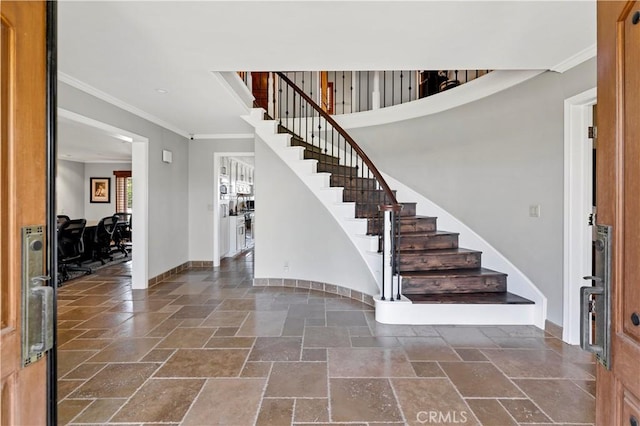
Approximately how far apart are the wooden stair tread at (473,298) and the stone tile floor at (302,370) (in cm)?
26

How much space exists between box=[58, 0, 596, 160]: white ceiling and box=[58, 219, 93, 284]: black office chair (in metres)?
3.30

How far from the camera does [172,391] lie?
82.7 inches

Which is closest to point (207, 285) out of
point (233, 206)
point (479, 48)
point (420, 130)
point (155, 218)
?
point (155, 218)

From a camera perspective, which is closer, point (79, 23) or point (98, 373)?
point (79, 23)

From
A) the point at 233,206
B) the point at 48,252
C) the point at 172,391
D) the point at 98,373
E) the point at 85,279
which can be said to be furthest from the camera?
the point at 233,206

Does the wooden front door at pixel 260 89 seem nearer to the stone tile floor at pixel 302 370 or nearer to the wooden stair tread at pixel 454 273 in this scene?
the stone tile floor at pixel 302 370

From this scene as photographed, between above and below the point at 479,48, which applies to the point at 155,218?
below

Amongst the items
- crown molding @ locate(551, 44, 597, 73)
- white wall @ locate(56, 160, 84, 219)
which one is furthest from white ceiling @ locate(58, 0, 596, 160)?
white wall @ locate(56, 160, 84, 219)

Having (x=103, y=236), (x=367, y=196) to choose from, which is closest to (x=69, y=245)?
(x=103, y=236)

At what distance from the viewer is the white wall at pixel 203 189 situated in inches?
232

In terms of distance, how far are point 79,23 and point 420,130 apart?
13.1 feet

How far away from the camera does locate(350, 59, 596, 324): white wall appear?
9.77 ft

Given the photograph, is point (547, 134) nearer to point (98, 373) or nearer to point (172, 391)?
point (172, 391)

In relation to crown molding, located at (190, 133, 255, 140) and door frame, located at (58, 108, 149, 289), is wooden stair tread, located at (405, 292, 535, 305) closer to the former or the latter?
door frame, located at (58, 108, 149, 289)
